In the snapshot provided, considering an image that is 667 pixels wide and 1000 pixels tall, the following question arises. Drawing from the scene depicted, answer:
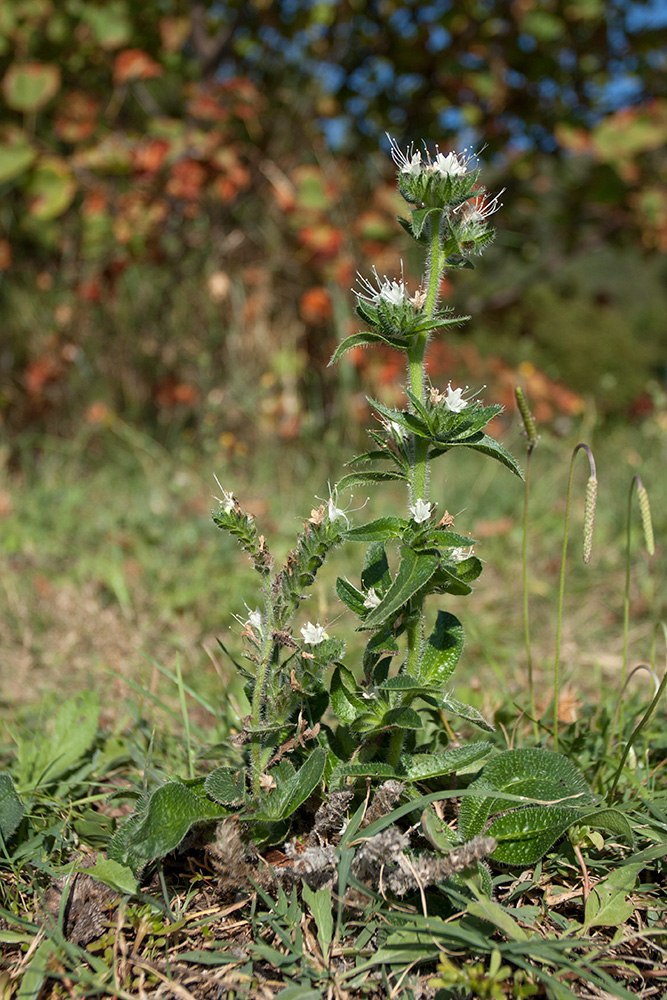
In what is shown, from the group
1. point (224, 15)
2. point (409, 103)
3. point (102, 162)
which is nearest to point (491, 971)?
point (102, 162)

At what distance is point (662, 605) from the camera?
8.00 feet

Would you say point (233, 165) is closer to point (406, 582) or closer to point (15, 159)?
point (15, 159)

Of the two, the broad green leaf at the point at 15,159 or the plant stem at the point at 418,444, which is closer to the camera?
the plant stem at the point at 418,444

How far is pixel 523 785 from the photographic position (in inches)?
47.4

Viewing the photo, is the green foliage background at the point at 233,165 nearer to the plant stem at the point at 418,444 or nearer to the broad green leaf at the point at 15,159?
the broad green leaf at the point at 15,159

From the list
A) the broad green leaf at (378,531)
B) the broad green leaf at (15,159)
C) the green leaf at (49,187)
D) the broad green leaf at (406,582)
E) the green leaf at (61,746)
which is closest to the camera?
the broad green leaf at (406,582)

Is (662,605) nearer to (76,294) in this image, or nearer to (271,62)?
(76,294)

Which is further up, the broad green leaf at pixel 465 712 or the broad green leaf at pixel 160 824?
the broad green leaf at pixel 465 712

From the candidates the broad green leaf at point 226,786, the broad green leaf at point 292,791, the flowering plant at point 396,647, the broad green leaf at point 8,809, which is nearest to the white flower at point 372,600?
the flowering plant at point 396,647

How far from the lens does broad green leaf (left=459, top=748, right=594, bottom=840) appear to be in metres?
1.17

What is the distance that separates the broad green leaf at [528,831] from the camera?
1125 mm

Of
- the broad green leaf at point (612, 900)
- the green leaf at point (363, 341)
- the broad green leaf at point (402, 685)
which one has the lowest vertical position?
the broad green leaf at point (612, 900)

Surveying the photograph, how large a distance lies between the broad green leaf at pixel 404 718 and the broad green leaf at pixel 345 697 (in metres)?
0.10

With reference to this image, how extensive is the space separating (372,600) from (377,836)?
0.33m
